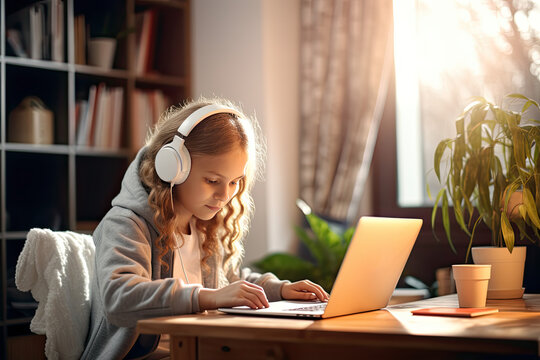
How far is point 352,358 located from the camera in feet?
3.48

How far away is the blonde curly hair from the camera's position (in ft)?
5.17

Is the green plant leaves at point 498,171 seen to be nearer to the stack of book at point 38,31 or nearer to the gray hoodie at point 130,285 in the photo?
A: the gray hoodie at point 130,285

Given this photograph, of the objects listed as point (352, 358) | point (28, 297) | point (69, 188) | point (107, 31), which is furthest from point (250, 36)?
point (352, 358)

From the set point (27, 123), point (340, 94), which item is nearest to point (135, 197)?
point (27, 123)

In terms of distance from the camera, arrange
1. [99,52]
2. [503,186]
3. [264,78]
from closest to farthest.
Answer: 1. [503,186]
2. [99,52]
3. [264,78]

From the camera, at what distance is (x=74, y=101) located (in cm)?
322

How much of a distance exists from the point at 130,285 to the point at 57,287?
33 cm

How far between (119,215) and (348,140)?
2.10 m

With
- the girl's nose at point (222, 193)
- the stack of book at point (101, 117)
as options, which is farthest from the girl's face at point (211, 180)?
the stack of book at point (101, 117)

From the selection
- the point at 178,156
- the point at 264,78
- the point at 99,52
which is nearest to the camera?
the point at 178,156

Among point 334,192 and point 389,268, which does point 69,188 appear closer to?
point 334,192

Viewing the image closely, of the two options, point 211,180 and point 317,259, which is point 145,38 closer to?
point 317,259

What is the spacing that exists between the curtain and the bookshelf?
2.24 ft

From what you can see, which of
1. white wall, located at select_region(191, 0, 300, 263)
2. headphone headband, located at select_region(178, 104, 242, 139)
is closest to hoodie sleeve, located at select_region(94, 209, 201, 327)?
headphone headband, located at select_region(178, 104, 242, 139)
